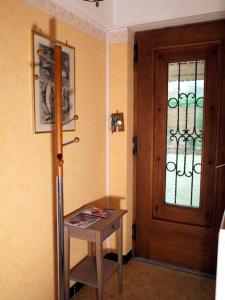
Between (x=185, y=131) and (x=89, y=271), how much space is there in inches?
56.1

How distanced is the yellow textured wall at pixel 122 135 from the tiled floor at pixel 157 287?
0.29m

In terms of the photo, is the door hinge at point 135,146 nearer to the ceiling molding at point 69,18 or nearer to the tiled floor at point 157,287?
the ceiling molding at point 69,18

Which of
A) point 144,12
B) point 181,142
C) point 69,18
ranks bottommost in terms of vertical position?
point 181,142

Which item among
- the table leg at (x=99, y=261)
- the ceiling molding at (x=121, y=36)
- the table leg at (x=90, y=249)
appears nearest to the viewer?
the table leg at (x=99, y=261)

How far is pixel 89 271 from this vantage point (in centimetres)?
207

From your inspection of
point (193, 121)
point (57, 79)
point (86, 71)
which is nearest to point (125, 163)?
point (193, 121)

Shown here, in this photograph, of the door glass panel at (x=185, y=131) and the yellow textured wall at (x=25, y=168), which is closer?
the yellow textured wall at (x=25, y=168)

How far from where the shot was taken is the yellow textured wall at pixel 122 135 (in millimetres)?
2516

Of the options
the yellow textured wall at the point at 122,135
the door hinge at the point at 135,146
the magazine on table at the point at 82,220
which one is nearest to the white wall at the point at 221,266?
the magazine on table at the point at 82,220

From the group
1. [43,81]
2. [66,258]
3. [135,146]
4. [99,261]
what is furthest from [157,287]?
[43,81]

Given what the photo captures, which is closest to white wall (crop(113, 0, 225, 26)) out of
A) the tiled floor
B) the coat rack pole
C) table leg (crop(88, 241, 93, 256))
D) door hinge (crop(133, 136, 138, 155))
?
door hinge (crop(133, 136, 138, 155))

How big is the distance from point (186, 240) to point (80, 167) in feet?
3.99

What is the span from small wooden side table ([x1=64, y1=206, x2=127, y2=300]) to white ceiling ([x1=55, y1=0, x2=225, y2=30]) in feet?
5.10

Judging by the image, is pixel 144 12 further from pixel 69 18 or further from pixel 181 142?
pixel 181 142
